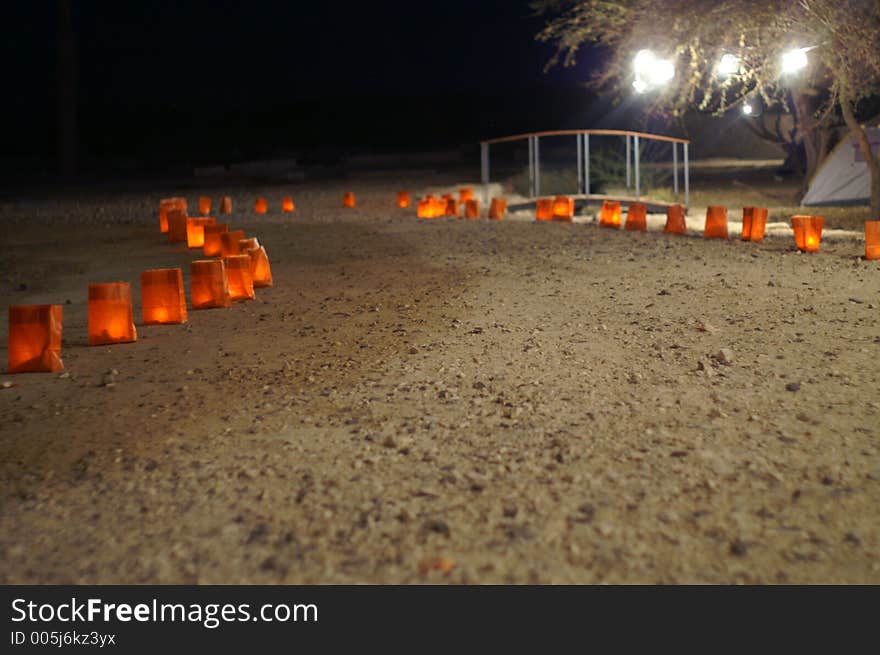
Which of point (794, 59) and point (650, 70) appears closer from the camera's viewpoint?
point (794, 59)

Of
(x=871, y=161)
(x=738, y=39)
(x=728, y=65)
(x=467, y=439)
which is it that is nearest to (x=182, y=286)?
(x=467, y=439)

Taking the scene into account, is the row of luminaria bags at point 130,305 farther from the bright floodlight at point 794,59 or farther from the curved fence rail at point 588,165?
the curved fence rail at point 588,165

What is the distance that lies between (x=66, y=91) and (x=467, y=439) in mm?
40556

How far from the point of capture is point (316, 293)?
1050 centimetres

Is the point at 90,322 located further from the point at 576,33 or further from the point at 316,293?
the point at 576,33

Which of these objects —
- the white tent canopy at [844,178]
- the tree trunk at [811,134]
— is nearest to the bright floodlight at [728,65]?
the tree trunk at [811,134]

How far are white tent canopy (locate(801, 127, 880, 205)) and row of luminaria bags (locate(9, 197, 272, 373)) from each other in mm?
13798

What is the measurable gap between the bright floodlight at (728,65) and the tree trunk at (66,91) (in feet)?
96.1

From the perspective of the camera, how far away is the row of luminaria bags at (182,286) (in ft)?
23.6

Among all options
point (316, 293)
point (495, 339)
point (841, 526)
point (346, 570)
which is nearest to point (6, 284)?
point (316, 293)

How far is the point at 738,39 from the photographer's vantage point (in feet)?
52.3

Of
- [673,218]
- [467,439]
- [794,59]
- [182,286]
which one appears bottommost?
[467,439]

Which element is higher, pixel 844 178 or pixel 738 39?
Result: pixel 738 39

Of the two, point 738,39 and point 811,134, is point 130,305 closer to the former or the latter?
point 738,39
